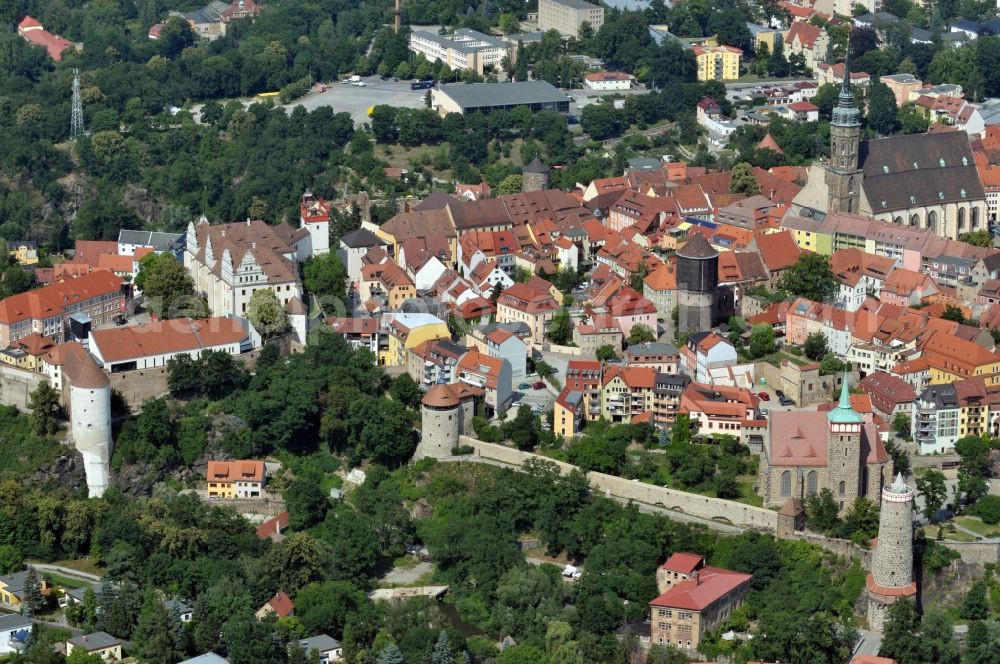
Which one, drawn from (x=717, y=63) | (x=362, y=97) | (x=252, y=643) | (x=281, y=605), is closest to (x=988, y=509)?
(x=281, y=605)

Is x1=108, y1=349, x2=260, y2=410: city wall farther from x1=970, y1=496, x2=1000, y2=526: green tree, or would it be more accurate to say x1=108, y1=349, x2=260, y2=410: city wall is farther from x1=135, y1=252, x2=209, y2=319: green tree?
x1=970, y1=496, x2=1000, y2=526: green tree

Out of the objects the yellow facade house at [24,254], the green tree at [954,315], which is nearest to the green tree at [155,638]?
the green tree at [954,315]

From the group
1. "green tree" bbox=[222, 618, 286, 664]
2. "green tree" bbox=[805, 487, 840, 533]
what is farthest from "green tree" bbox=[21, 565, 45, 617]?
"green tree" bbox=[805, 487, 840, 533]

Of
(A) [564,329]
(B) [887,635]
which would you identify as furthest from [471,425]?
(B) [887,635]

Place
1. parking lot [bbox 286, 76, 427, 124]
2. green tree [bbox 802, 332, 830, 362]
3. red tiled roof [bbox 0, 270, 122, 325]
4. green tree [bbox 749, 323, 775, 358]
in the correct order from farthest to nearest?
parking lot [bbox 286, 76, 427, 124], red tiled roof [bbox 0, 270, 122, 325], green tree [bbox 749, 323, 775, 358], green tree [bbox 802, 332, 830, 362]

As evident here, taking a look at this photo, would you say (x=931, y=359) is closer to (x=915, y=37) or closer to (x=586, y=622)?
(x=586, y=622)

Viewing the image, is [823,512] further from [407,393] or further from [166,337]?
[166,337]

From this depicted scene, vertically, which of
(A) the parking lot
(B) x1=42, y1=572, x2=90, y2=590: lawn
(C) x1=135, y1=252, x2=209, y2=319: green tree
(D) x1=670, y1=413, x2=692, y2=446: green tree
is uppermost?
(C) x1=135, y1=252, x2=209, y2=319: green tree
